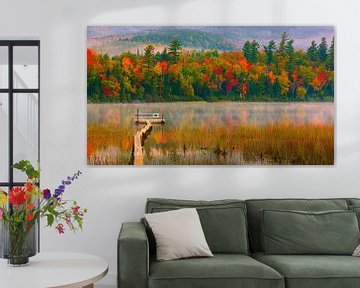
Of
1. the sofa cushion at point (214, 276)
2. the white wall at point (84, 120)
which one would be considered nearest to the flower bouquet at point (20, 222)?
the sofa cushion at point (214, 276)

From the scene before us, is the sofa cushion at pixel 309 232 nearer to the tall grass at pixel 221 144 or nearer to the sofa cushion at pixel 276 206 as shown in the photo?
the sofa cushion at pixel 276 206

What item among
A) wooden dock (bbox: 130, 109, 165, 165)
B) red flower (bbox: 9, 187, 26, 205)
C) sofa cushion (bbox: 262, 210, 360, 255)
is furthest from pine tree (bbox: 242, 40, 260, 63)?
red flower (bbox: 9, 187, 26, 205)

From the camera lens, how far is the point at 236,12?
5.04 m

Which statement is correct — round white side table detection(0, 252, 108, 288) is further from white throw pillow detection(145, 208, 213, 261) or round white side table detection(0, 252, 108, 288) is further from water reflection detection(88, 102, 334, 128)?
water reflection detection(88, 102, 334, 128)

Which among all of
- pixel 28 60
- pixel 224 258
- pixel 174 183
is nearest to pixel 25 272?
pixel 224 258

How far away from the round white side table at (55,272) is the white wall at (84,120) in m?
1.04

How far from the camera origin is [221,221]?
14.9ft

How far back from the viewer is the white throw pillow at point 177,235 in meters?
4.19

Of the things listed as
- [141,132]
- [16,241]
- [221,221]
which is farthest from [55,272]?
[141,132]

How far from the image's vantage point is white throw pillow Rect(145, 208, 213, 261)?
4191 millimetres

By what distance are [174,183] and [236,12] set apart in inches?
58.8

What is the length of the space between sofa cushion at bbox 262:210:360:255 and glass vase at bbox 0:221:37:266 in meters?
1.78

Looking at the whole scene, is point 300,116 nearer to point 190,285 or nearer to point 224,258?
point 224,258

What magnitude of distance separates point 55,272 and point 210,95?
83.8 inches
